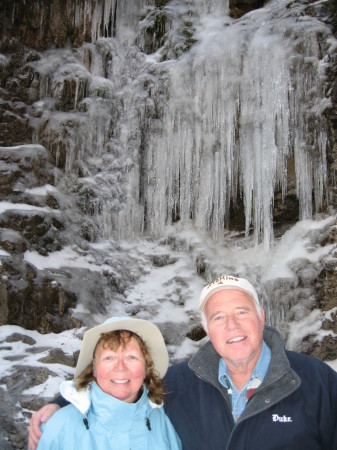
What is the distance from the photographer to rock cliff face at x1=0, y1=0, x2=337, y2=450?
23.4 feet

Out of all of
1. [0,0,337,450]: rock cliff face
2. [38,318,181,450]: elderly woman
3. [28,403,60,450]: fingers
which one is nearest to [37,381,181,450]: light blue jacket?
[38,318,181,450]: elderly woman

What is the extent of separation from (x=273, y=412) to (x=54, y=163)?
28.4 feet

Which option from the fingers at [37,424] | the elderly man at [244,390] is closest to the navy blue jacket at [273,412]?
the elderly man at [244,390]

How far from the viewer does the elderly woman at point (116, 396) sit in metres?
1.81

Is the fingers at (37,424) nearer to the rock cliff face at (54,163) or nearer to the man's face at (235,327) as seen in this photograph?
the man's face at (235,327)

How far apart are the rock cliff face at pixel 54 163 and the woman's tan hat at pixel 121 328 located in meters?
2.87

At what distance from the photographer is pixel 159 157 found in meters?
9.70

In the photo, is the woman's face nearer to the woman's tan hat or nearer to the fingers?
the woman's tan hat

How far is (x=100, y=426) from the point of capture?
1.84 meters

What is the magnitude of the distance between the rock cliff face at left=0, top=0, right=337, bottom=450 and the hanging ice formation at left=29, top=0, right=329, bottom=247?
0.30ft

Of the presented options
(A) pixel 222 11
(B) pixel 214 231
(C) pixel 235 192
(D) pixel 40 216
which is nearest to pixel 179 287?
(B) pixel 214 231

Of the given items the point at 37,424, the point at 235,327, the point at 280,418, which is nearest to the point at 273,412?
the point at 280,418

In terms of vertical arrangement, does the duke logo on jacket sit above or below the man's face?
below

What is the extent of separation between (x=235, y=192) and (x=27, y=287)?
4582 mm
